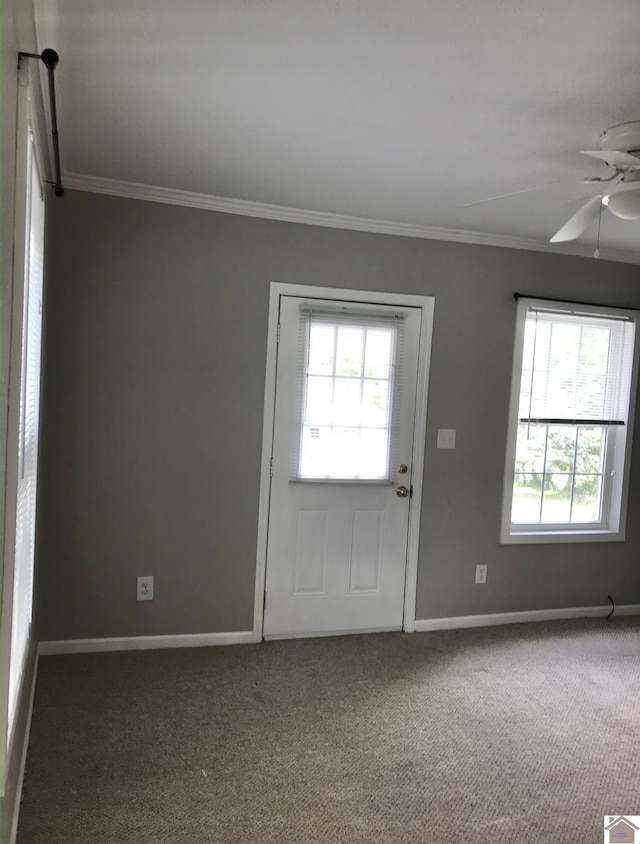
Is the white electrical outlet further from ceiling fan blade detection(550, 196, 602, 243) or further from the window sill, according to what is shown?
ceiling fan blade detection(550, 196, 602, 243)

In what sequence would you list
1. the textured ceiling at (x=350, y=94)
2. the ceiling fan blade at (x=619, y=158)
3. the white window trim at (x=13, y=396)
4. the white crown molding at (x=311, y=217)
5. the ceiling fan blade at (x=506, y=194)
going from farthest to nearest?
the white crown molding at (x=311, y=217)
the ceiling fan blade at (x=506, y=194)
the ceiling fan blade at (x=619, y=158)
the textured ceiling at (x=350, y=94)
the white window trim at (x=13, y=396)

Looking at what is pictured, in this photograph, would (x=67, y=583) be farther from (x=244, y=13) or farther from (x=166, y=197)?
(x=244, y=13)

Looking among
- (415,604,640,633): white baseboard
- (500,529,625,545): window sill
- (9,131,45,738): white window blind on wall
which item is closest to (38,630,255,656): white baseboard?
(9,131,45,738): white window blind on wall

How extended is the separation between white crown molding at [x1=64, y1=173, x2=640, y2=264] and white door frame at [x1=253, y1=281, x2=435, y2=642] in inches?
14.2

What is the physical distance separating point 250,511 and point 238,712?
1.07 m

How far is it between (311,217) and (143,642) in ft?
8.13

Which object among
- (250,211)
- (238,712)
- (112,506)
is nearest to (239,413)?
(112,506)

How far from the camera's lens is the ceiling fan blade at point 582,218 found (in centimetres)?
227

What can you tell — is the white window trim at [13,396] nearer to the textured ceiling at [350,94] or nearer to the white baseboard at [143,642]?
the textured ceiling at [350,94]

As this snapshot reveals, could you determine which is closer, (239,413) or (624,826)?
(624,826)

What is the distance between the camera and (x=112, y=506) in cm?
324

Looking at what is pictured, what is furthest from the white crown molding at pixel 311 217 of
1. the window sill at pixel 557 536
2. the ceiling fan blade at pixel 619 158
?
the window sill at pixel 557 536

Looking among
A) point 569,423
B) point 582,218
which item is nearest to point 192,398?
point 582,218

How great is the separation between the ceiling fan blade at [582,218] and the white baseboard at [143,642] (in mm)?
2594
